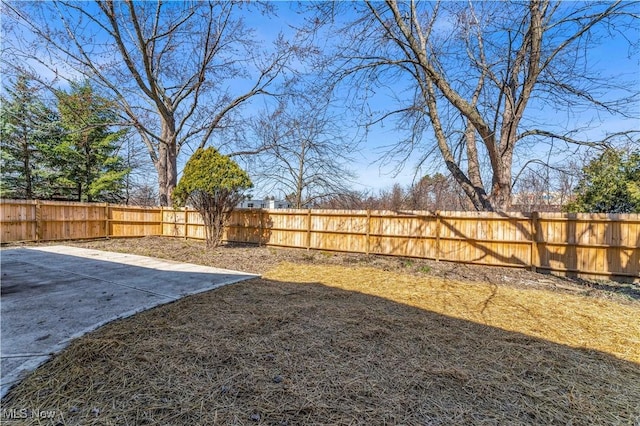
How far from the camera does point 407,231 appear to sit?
7523 mm

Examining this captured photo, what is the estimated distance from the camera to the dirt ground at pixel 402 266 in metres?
5.19

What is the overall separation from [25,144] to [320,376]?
1992cm

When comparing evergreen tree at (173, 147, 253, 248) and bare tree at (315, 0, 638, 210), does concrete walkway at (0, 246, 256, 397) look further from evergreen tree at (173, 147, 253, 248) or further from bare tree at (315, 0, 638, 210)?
bare tree at (315, 0, 638, 210)

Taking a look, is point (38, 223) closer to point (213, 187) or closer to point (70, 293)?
point (213, 187)

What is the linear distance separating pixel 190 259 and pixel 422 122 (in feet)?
24.0

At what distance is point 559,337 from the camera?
2.85 meters

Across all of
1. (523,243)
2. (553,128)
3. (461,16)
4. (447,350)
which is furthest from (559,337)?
(461,16)

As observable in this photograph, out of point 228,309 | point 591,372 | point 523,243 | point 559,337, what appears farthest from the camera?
point 523,243

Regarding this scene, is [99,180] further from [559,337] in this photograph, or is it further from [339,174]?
[559,337]

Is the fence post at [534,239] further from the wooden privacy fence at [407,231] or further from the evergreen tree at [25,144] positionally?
the evergreen tree at [25,144]

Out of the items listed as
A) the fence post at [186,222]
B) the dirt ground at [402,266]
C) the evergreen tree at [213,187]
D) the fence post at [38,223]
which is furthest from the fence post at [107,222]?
the dirt ground at [402,266]

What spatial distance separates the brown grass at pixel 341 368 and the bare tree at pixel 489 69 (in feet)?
15.8

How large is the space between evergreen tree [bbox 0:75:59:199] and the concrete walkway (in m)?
10.9

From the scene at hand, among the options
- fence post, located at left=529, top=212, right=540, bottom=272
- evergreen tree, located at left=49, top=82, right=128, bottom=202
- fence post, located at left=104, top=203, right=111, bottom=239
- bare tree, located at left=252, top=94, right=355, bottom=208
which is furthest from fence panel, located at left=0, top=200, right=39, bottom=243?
fence post, located at left=529, top=212, right=540, bottom=272
